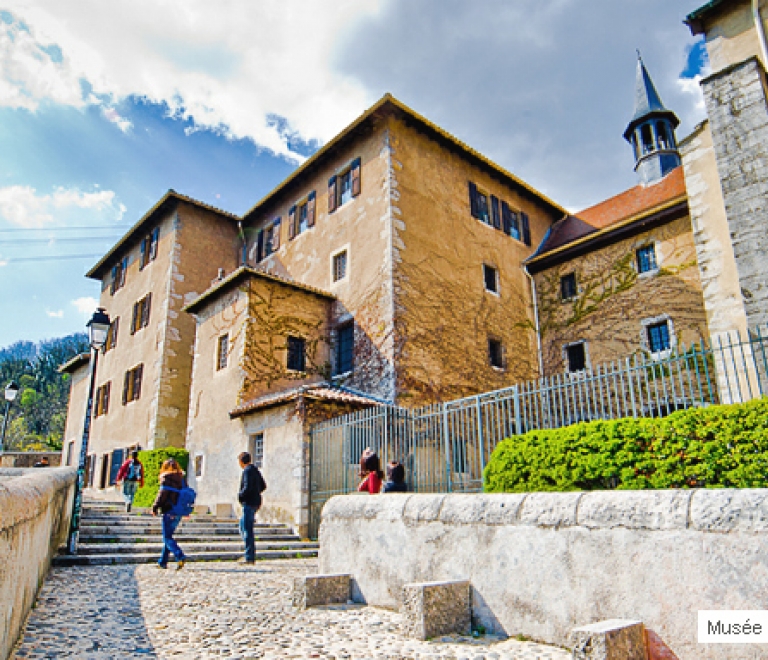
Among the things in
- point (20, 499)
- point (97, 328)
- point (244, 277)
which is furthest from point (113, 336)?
point (20, 499)

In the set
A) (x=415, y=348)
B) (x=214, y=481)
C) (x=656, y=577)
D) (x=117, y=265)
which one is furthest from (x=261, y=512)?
(x=117, y=265)

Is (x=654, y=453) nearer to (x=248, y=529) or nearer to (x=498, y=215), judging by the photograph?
(x=248, y=529)

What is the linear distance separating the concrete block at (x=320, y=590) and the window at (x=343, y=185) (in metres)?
15.3

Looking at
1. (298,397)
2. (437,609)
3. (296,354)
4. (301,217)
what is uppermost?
(301,217)

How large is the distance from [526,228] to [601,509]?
796 inches

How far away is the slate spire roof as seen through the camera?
24688 mm

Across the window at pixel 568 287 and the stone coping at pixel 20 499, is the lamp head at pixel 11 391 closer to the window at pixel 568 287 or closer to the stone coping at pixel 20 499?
the stone coping at pixel 20 499

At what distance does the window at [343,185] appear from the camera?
19.0 m

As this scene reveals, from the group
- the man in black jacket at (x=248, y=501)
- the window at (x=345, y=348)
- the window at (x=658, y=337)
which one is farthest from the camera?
the window at (x=345, y=348)

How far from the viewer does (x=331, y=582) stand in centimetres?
506

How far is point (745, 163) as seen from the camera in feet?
39.2

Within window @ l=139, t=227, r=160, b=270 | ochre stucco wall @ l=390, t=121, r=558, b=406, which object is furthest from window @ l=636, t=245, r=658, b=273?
window @ l=139, t=227, r=160, b=270

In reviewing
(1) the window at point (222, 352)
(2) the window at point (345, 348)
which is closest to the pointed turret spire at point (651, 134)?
(2) the window at point (345, 348)

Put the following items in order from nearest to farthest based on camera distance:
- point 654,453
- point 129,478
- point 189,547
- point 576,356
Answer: point 654,453, point 189,547, point 129,478, point 576,356
